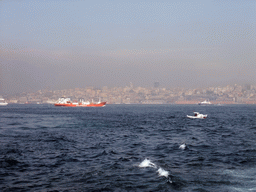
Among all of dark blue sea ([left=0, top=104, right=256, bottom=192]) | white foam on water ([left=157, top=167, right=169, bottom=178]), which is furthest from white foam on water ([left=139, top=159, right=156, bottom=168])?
white foam on water ([left=157, top=167, right=169, bottom=178])

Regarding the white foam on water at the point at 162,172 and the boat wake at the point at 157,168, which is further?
the white foam on water at the point at 162,172

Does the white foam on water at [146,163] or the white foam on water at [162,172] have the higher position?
the white foam on water at [162,172]

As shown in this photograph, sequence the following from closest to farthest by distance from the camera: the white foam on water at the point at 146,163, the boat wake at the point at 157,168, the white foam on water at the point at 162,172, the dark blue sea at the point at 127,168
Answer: the dark blue sea at the point at 127,168 → the boat wake at the point at 157,168 → the white foam on water at the point at 162,172 → the white foam on water at the point at 146,163

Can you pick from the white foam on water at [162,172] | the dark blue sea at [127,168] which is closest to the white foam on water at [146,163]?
the dark blue sea at [127,168]

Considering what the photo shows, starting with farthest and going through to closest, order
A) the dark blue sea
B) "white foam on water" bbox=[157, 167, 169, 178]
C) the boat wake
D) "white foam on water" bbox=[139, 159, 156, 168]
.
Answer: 1. "white foam on water" bbox=[139, 159, 156, 168]
2. "white foam on water" bbox=[157, 167, 169, 178]
3. the boat wake
4. the dark blue sea

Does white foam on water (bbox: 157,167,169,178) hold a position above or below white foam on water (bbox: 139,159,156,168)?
above

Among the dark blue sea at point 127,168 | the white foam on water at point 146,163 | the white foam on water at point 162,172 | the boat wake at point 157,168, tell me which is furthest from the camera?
the white foam on water at point 146,163

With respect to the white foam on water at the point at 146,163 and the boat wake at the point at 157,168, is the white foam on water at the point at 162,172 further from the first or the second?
the white foam on water at the point at 146,163

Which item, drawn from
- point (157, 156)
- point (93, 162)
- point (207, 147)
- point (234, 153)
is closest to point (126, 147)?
point (157, 156)

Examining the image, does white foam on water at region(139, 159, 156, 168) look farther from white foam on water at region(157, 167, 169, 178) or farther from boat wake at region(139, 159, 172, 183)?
white foam on water at region(157, 167, 169, 178)

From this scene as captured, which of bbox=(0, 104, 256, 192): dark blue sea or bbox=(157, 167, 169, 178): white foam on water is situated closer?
bbox=(0, 104, 256, 192): dark blue sea

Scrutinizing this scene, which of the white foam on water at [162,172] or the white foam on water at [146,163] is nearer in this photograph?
the white foam on water at [162,172]
